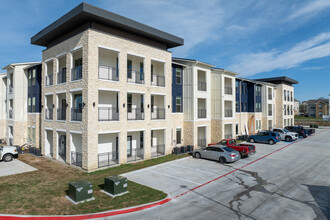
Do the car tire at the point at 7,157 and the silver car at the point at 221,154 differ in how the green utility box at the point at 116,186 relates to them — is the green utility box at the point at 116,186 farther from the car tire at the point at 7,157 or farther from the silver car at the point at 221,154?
the car tire at the point at 7,157

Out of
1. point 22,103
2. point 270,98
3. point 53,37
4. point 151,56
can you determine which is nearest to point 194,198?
point 151,56

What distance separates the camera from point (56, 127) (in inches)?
816

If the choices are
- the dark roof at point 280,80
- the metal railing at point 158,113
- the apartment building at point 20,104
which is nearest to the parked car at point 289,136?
the dark roof at point 280,80

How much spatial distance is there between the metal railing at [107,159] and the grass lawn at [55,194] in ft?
5.00

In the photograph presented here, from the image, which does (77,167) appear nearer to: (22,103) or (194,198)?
(194,198)

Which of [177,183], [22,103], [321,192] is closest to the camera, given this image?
[321,192]

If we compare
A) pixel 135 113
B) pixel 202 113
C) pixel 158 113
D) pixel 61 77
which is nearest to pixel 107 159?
pixel 135 113

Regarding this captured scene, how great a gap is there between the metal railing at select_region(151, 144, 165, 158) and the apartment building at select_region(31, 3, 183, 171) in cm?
11

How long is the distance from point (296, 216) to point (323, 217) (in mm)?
1132

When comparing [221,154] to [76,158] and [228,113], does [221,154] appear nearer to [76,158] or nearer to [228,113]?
[228,113]

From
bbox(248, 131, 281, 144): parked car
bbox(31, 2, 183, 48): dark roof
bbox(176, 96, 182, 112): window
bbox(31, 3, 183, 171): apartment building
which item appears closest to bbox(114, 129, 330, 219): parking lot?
bbox(31, 3, 183, 171): apartment building

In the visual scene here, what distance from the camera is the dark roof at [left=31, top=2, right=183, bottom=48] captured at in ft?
54.5

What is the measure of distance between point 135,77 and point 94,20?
6293 millimetres

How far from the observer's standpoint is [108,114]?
1881 centimetres
